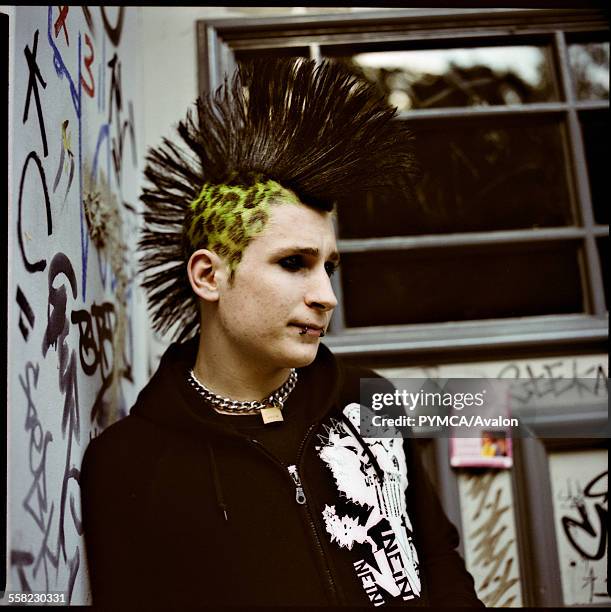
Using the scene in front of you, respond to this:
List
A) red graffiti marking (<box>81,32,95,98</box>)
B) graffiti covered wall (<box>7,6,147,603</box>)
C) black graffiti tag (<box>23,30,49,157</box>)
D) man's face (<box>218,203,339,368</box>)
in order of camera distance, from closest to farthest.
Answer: graffiti covered wall (<box>7,6,147,603</box>) < black graffiti tag (<box>23,30,49,157</box>) < man's face (<box>218,203,339,368</box>) < red graffiti marking (<box>81,32,95,98</box>)

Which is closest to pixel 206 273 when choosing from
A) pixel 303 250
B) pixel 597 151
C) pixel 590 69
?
pixel 303 250

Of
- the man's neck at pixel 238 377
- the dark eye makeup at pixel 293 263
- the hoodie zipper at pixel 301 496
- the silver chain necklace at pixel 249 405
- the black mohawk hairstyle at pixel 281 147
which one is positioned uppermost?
the black mohawk hairstyle at pixel 281 147

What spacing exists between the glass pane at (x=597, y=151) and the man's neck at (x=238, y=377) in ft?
5.45

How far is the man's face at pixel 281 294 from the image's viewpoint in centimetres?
162

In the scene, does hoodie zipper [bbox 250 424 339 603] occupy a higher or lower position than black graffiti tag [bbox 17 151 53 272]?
lower

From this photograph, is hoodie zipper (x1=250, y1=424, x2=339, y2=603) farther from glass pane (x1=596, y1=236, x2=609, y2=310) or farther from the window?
glass pane (x1=596, y1=236, x2=609, y2=310)

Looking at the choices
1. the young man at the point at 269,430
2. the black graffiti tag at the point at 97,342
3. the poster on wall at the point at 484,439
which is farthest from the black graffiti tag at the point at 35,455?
the poster on wall at the point at 484,439

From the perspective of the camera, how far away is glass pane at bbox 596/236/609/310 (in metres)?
2.62

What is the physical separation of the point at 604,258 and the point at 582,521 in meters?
0.99

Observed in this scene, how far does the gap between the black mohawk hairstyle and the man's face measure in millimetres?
133

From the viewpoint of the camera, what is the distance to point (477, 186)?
271cm

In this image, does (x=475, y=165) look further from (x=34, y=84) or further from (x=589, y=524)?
(x=34, y=84)

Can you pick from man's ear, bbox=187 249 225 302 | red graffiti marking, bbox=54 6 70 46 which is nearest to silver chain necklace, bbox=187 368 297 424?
man's ear, bbox=187 249 225 302

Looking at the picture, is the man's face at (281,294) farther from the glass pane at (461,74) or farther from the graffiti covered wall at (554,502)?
the glass pane at (461,74)
